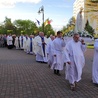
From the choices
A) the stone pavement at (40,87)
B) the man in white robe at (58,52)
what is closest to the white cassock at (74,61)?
the stone pavement at (40,87)

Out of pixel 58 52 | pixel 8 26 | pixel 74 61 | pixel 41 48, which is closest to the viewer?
pixel 74 61

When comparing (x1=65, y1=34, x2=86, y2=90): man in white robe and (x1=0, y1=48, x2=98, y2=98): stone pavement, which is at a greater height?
(x1=65, y1=34, x2=86, y2=90): man in white robe

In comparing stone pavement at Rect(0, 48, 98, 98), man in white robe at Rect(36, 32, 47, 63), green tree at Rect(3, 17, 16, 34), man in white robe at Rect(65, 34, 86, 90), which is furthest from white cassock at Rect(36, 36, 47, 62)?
green tree at Rect(3, 17, 16, 34)

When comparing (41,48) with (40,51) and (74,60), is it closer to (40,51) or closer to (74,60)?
(40,51)

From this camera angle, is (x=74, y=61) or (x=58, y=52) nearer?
(x=74, y=61)

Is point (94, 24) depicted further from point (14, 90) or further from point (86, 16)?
point (14, 90)

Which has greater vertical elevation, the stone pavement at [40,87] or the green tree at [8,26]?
the green tree at [8,26]

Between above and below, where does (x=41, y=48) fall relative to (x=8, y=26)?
below

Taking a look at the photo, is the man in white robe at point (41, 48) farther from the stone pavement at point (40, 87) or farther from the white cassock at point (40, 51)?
the stone pavement at point (40, 87)

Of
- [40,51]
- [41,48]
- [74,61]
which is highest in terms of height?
[74,61]

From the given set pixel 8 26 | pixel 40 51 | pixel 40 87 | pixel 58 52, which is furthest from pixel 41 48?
pixel 8 26

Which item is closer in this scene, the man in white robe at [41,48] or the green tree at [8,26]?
the man in white robe at [41,48]

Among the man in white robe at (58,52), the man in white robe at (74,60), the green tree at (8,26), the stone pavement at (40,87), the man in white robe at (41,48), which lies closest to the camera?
the stone pavement at (40,87)

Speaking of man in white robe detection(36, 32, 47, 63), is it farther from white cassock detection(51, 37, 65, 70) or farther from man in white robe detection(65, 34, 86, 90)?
man in white robe detection(65, 34, 86, 90)
